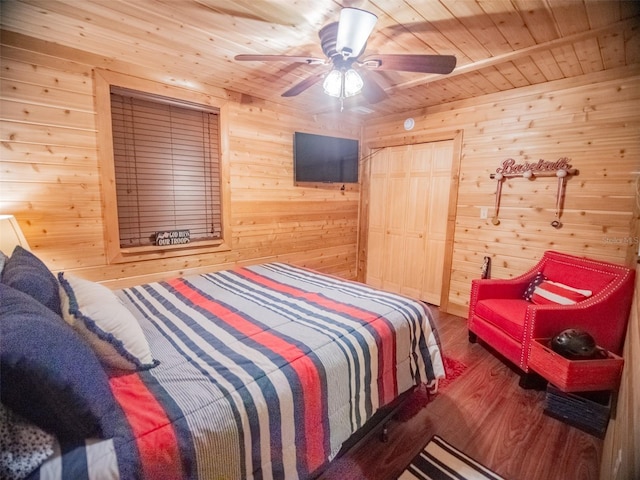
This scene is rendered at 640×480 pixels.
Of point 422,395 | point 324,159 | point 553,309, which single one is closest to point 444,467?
point 422,395

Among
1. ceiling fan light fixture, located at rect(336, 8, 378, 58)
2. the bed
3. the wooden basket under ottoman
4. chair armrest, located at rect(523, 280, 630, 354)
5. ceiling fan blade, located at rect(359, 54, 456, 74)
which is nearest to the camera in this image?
the bed

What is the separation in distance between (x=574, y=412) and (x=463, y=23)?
8.35 feet

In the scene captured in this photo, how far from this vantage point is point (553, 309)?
6.82 feet

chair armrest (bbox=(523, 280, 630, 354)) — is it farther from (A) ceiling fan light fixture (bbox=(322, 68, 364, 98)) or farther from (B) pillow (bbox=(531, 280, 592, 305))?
(A) ceiling fan light fixture (bbox=(322, 68, 364, 98))

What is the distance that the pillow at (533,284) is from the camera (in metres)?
2.64

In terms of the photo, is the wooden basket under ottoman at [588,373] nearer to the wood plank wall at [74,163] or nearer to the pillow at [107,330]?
the pillow at [107,330]

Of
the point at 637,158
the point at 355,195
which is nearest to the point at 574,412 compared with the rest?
the point at 637,158

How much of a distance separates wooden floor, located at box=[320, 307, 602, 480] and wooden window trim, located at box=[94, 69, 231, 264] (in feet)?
7.40

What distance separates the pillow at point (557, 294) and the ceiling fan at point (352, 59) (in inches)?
77.8

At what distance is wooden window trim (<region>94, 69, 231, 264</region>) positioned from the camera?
2326 millimetres

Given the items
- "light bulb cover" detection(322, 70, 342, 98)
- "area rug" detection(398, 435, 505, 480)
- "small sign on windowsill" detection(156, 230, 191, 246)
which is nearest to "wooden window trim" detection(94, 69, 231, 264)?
"small sign on windowsill" detection(156, 230, 191, 246)

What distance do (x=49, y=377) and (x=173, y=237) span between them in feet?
7.16

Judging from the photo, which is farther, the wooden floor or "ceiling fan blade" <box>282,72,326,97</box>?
"ceiling fan blade" <box>282,72,326,97</box>

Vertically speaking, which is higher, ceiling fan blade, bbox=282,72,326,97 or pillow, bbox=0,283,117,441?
ceiling fan blade, bbox=282,72,326,97
